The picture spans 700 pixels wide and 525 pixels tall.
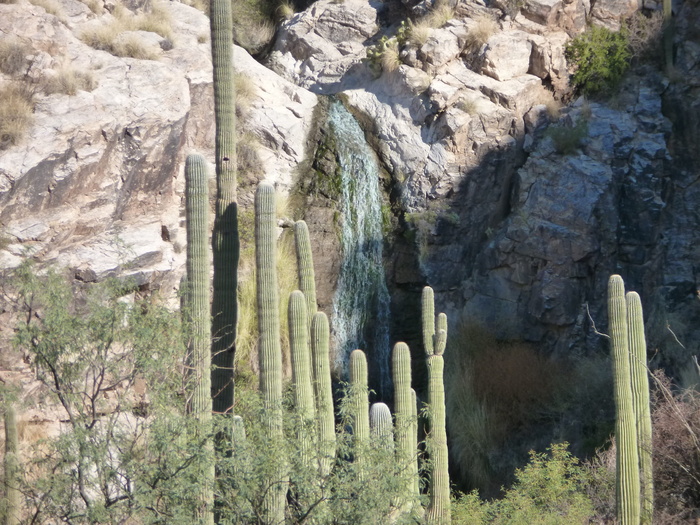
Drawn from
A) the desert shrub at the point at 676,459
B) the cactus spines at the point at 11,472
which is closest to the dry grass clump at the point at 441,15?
the desert shrub at the point at 676,459

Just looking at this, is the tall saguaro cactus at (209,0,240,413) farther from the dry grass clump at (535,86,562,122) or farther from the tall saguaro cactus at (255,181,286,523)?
the dry grass clump at (535,86,562,122)

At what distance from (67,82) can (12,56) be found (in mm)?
Answer: 1071

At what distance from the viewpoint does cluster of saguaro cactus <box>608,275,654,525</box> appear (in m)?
9.93

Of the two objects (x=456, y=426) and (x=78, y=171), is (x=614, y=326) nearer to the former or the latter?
(x=456, y=426)

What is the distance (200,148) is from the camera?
16.1 m

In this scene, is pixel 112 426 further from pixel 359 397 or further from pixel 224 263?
pixel 224 263

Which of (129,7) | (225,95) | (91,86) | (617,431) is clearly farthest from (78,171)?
(617,431)

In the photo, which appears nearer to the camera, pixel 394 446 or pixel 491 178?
pixel 394 446

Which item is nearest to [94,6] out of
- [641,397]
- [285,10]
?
[285,10]

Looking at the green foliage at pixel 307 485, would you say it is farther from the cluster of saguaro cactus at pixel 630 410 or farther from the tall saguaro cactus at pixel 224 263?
the cluster of saguaro cactus at pixel 630 410

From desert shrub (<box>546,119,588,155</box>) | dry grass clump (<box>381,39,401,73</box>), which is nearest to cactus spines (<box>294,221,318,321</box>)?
desert shrub (<box>546,119,588,155</box>)

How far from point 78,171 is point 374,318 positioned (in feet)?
18.6

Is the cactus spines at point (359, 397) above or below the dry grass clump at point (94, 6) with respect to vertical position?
below

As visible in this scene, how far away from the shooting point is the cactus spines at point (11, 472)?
8242mm
